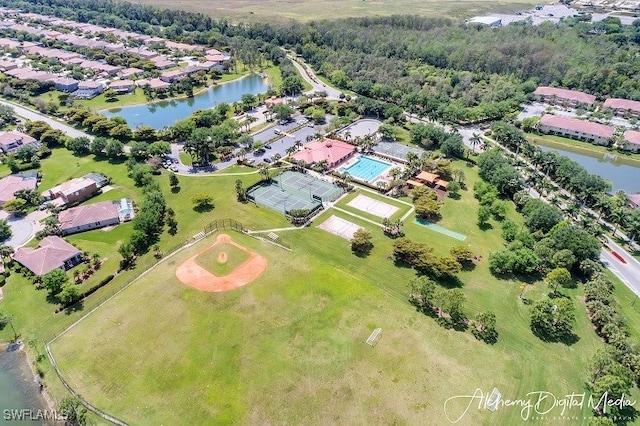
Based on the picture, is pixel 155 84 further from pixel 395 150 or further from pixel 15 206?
pixel 395 150

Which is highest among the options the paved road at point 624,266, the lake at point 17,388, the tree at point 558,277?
the tree at point 558,277

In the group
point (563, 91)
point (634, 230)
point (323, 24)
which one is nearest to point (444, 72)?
point (563, 91)

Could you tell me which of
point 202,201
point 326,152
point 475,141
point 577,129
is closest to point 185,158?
point 202,201

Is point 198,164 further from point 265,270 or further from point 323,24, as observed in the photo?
point 323,24

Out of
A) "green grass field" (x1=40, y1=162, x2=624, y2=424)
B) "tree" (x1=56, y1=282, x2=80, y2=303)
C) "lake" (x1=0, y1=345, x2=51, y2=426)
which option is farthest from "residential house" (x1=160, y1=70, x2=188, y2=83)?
"lake" (x1=0, y1=345, x2=51, y2=426)

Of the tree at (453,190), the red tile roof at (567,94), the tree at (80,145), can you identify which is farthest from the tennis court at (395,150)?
the tree at (80,145)

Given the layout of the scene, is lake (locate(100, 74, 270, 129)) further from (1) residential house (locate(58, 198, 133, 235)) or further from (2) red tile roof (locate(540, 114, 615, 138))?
(2) red tile roof (locate(540, 114, 615, 138))

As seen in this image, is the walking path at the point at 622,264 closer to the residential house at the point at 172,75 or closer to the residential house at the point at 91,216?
the residential house at the point at 91,216

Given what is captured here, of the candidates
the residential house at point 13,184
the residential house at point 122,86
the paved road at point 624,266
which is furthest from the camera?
the residential house at point 122,86
